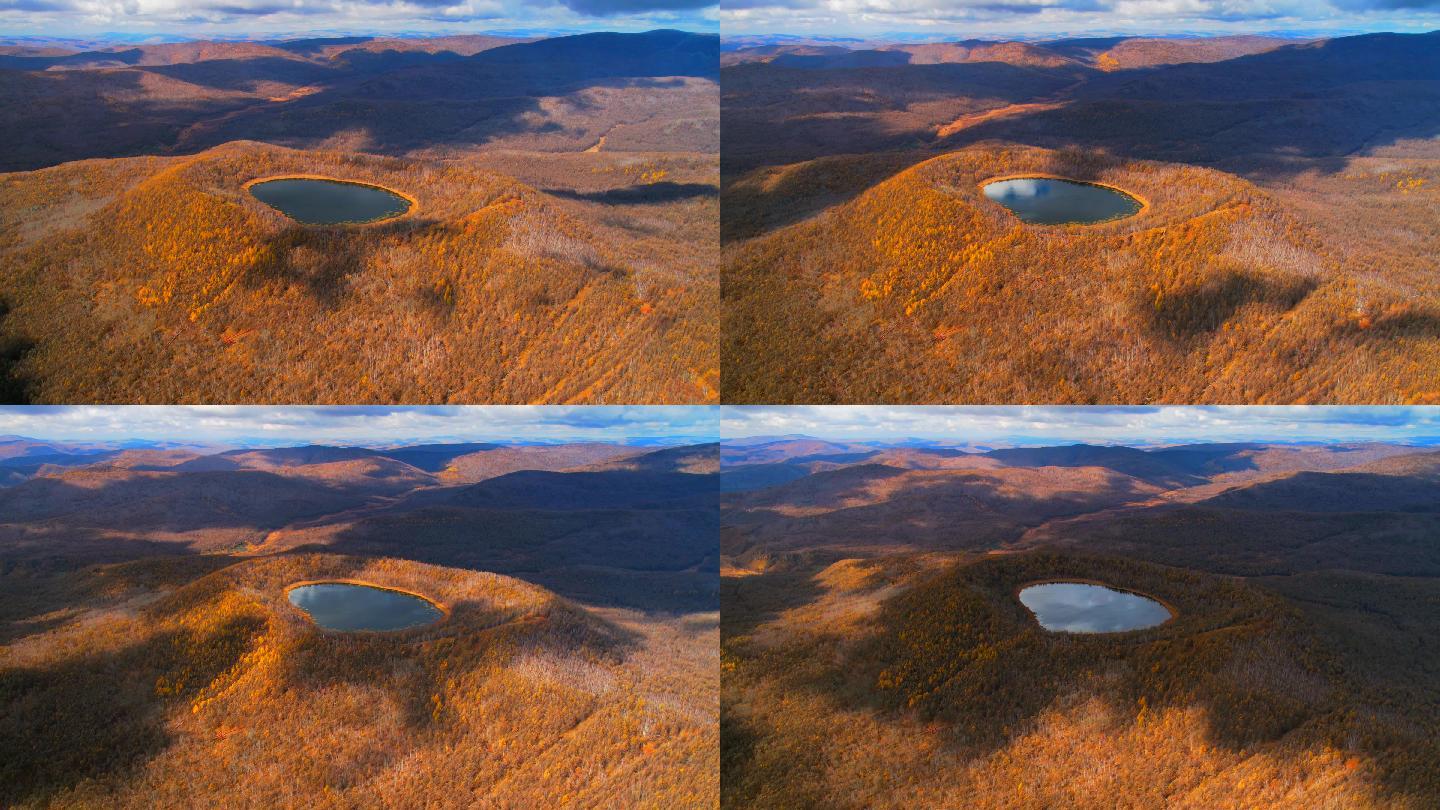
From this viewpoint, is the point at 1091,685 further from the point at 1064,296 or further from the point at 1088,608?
the point at 1064,296

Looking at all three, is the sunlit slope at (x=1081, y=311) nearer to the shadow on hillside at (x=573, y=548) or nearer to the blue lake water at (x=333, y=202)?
the blue lake water at (x=333, y=202)

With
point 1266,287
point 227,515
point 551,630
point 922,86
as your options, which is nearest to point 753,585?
point 551,630

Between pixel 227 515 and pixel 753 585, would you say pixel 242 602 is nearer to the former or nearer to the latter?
pixel 753 585

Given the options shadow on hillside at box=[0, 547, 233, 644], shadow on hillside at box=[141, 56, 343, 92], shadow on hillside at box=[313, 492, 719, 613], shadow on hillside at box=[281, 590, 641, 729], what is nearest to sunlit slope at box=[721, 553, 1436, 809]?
shadow on hillside at box=[281, 590, 641, 729]

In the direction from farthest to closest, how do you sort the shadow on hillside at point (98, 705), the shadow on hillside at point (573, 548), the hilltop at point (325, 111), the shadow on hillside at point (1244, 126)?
the hilltop at point (325, 111), the shadow on hillside at point (1244, 126), the shadow on hillside at point (573, 548), the shadow on hillside at point (98, 705)

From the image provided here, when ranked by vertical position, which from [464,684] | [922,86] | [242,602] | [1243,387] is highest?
[922,86]

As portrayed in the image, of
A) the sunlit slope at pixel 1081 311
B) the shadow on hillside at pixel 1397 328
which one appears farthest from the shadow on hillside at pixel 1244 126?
the shadow on hillside at pixel 1397 328

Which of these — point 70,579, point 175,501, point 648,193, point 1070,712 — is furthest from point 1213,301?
point 175,501
